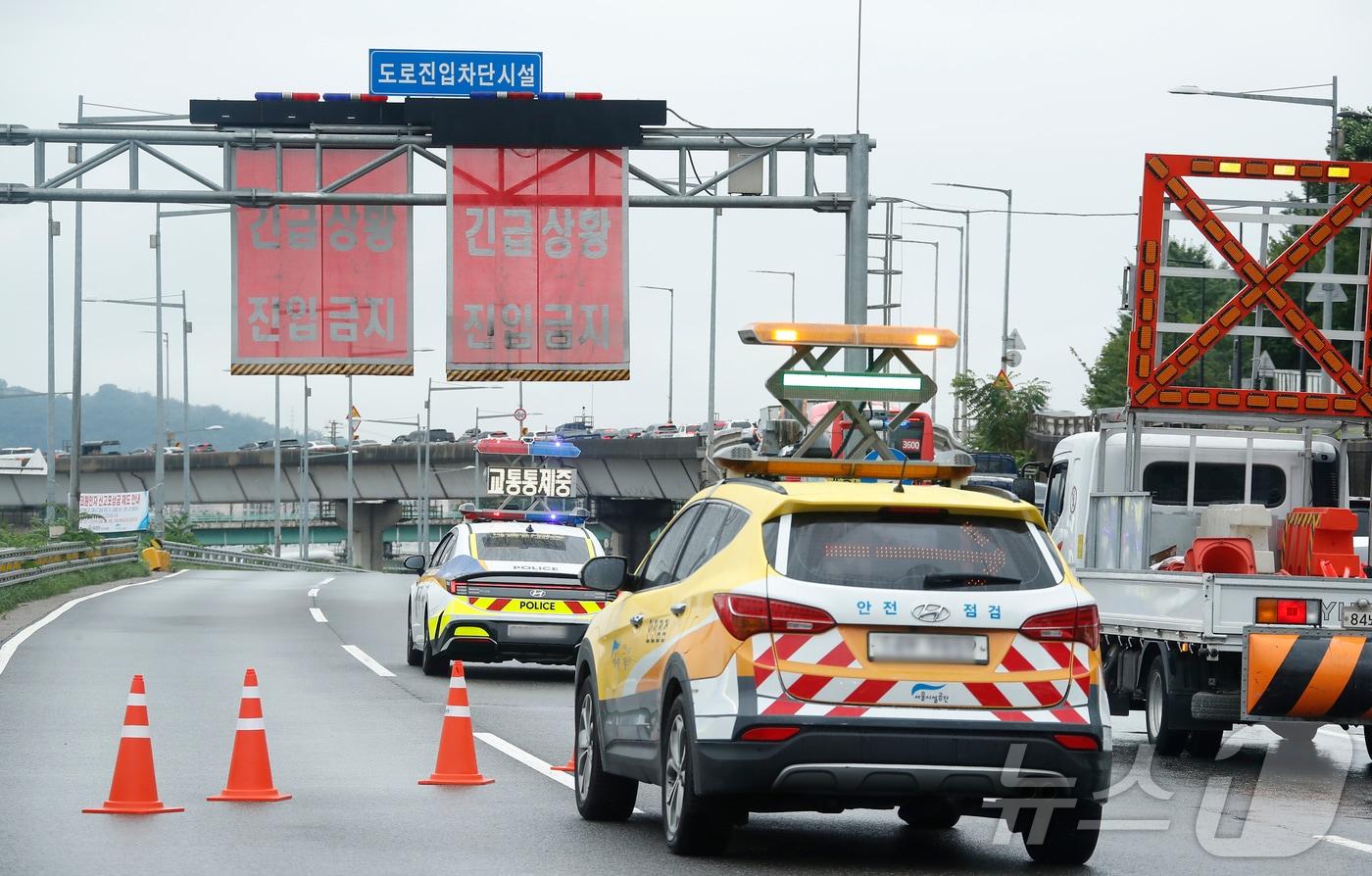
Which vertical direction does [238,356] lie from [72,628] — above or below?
above

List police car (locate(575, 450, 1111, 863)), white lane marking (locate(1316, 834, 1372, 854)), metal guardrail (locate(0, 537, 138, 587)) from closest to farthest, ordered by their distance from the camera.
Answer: police car (locate(575, 450, 1111, 863)) → white lane marking (locate(1316, 834, 1372, 854)) → metal guardrail (locate(0, 537, 138, 587))

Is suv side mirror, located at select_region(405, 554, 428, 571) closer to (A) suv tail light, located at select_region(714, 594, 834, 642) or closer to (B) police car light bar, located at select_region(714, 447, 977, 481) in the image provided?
(B) police car light bar, located at select_region(714, 447, 977, 481)

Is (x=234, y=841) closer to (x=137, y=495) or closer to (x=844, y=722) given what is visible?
(x=844, y=722)

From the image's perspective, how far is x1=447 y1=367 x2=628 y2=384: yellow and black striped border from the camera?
1148 inches

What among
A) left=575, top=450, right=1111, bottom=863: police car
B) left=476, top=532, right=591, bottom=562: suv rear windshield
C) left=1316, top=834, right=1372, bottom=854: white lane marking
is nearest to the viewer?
left=575, top=450, right=1111, bottom=863: police car

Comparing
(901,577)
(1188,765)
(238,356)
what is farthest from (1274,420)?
(238,356)

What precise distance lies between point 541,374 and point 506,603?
9120mm

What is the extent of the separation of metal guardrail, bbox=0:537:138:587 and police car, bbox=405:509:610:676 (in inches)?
651

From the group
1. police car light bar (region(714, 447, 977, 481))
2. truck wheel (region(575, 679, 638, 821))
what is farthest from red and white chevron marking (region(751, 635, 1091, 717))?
truck wheel (region(575, 679, 638, 821))

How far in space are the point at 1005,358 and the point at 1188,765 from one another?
175ft

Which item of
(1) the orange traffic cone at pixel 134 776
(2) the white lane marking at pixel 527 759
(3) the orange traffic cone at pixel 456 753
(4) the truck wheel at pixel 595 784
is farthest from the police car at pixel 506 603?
(1) the orange traffic cone at pixel 134 776

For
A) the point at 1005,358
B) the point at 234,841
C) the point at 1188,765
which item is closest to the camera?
the point at 234,841

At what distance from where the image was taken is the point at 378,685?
19.9 m

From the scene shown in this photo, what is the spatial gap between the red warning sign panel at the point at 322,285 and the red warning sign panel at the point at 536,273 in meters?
0.92
